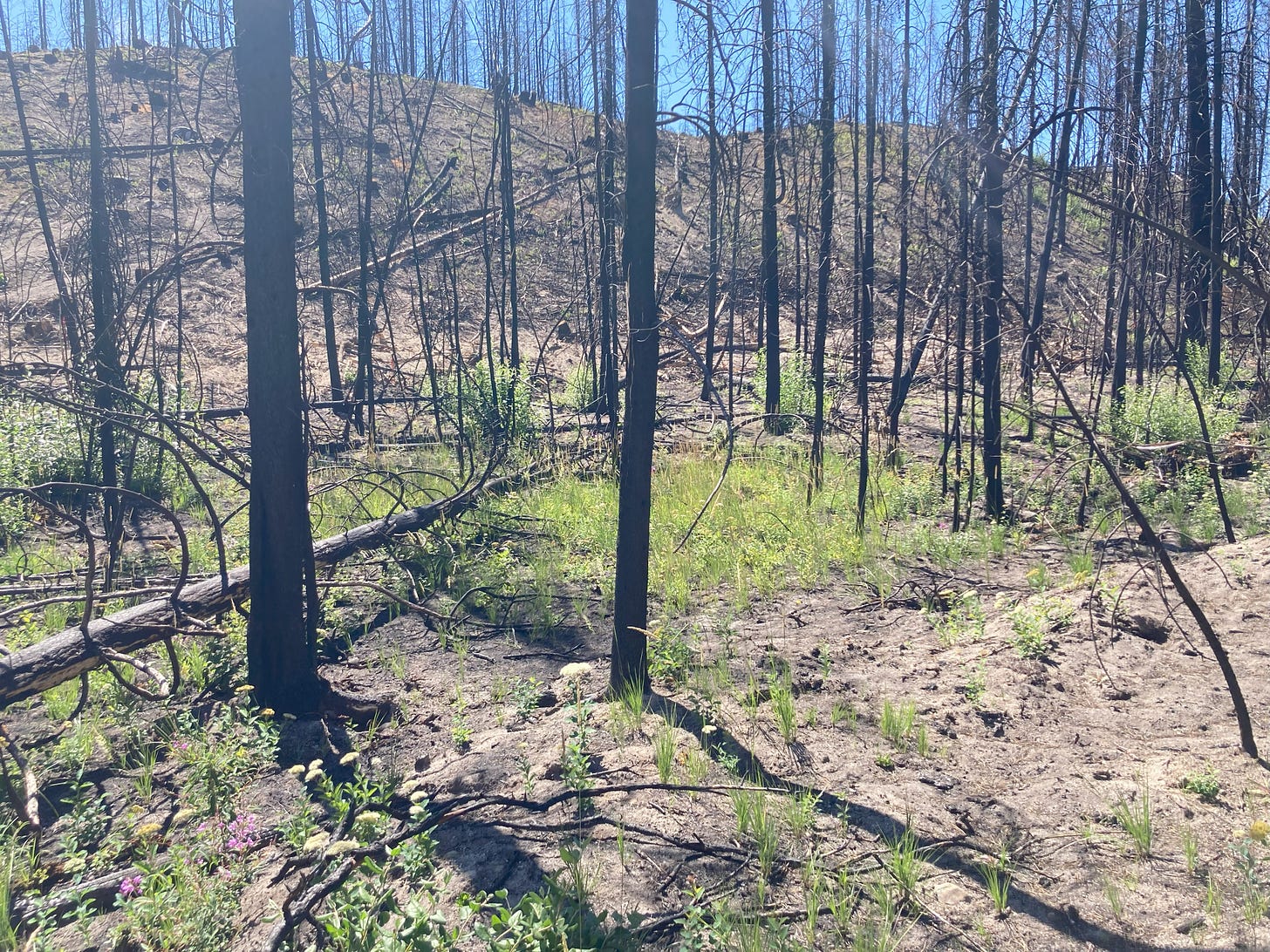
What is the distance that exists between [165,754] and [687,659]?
8.92 feet

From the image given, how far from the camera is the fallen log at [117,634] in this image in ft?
13.2

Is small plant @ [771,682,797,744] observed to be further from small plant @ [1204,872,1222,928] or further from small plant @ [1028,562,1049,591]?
small plant @ [1028,562,1049,591]

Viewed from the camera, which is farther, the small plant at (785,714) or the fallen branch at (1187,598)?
the small plant at (785,714)

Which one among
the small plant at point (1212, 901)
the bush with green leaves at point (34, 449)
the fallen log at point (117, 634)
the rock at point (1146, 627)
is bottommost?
A: the small plant at point (1212, 901)

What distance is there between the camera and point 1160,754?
3.36 meters

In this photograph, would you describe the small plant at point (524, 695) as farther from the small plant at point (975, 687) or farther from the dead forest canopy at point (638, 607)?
the small plant at point (975, 687)

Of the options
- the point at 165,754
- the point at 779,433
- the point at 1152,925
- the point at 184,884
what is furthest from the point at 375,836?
the point at 779,433

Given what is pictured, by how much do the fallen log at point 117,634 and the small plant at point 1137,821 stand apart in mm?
4145

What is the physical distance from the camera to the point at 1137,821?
285cm

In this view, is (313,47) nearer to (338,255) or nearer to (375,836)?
(375,836)

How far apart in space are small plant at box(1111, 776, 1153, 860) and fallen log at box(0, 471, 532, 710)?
414 cm

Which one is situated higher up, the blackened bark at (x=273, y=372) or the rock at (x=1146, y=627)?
the blackened bark at (x=273, y=372)

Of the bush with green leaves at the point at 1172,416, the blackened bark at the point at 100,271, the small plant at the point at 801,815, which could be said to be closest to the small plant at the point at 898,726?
the small plant at the point at 801,815

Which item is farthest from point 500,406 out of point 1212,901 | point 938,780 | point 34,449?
Result: point 1212,901
